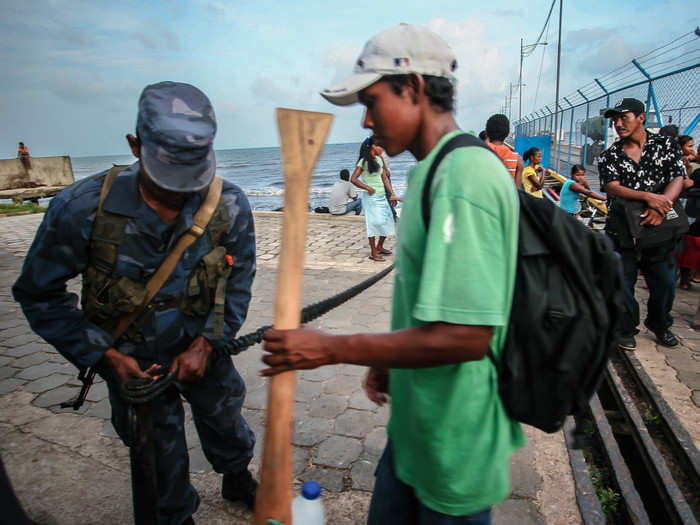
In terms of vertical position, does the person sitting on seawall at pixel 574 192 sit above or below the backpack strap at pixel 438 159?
below

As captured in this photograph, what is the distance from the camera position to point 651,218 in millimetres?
3807

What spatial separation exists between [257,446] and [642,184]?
146 inches

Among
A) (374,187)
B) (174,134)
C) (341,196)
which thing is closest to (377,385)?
(174,134)

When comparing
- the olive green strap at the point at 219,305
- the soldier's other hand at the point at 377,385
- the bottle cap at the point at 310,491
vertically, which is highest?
the olive green strap at the point at 219,305

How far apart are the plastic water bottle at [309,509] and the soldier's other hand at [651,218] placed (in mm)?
3548

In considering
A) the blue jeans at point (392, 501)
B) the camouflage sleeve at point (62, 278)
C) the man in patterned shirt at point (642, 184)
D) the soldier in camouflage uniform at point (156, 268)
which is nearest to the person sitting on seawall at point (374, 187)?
the man in patterned shirt at point (642, 184)

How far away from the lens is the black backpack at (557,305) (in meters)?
1.10

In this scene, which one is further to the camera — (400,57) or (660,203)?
(660,203)

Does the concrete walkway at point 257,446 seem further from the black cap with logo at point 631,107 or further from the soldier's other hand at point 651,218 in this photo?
the black cap with logo at point 631,107

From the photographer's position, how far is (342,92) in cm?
119

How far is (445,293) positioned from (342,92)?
579 mm

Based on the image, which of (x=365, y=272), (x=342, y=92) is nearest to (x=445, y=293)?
(x=342, y=92)

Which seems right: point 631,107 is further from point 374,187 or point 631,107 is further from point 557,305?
point 374,187

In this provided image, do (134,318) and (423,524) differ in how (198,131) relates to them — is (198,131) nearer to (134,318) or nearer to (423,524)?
(134,318)
